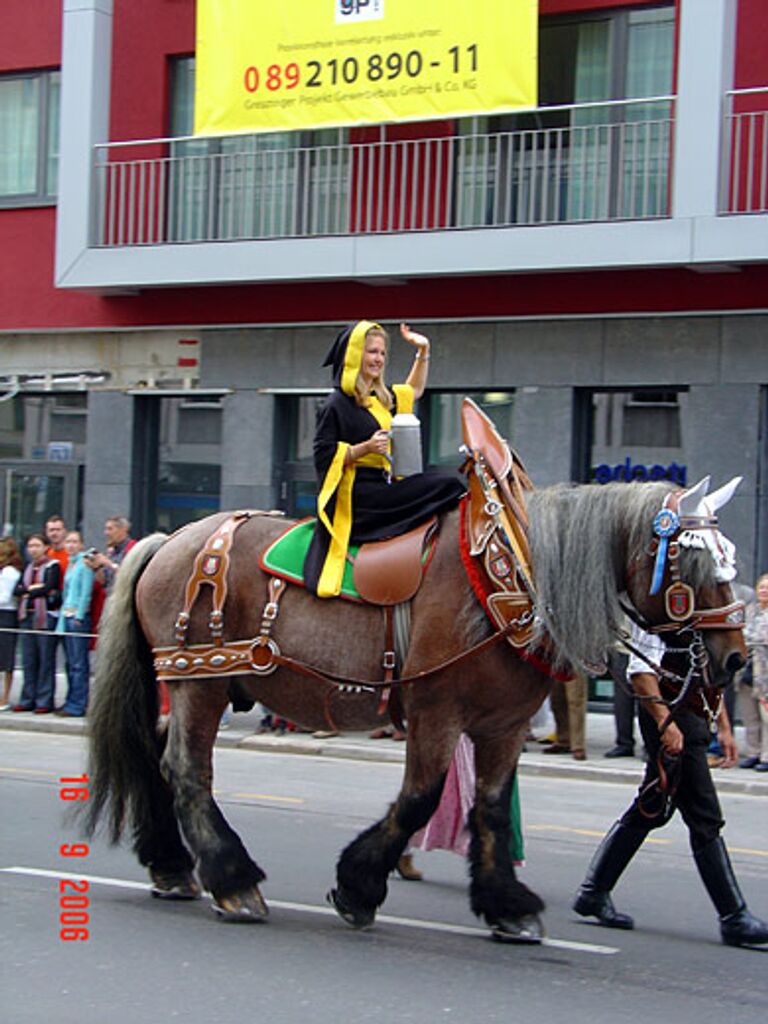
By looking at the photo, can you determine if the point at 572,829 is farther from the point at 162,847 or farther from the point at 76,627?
the point at 76,627

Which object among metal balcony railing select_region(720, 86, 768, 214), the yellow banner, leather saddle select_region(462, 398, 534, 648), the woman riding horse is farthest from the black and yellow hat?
the yellow banner

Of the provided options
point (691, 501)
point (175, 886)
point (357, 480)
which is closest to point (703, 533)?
point (691, 501)

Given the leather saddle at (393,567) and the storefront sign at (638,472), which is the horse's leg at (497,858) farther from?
the storefront sign at (638,472)

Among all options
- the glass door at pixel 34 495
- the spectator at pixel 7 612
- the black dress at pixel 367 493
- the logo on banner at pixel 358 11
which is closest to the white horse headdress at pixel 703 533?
the black dress at pixel 367 493

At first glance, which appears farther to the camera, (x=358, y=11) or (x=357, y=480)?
(x=358, y=11)

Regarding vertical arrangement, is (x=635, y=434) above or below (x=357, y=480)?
above

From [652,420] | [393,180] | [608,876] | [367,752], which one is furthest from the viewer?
[393,180]

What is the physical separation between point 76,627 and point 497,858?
10523 millimetres

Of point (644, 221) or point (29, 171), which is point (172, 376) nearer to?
point (29, 171)

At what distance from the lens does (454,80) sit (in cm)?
1758

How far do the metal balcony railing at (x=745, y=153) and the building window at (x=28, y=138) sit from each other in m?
8.74

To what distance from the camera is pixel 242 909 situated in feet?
24.0

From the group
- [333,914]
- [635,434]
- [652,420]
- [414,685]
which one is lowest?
[333,914]

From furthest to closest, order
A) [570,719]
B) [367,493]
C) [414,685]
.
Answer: [570,719]
[367,493]
[414,685]
